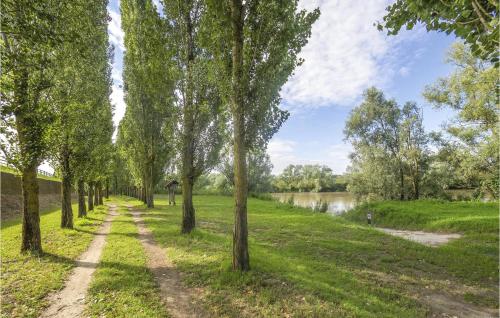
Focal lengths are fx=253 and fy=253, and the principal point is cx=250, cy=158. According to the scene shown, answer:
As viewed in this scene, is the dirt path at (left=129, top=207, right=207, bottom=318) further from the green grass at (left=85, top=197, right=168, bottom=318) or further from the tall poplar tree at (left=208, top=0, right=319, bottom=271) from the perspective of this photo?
the tall poplar tree at (left=208, top=0, right=319, bottom=271)

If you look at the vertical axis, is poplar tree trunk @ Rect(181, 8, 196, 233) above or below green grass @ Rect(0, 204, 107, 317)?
above

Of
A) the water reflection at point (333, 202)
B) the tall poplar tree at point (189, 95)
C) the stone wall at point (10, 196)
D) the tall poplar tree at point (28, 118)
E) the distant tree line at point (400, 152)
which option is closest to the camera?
the tall poplar tree at point (28, 118)

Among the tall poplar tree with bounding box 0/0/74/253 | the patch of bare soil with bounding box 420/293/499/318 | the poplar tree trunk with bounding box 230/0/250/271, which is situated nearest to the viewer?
the patch of bare soil with bounding box 420/293/499/318

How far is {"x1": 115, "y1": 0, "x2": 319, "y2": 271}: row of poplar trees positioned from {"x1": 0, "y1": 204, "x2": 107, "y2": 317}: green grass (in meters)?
4.81

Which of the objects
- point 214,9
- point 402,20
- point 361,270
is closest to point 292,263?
point 361,270

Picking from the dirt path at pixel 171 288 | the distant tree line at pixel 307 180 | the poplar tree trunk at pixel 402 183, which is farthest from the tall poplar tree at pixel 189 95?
the distant tree line at pixel 307 180

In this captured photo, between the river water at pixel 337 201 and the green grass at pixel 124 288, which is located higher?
the green grass at pixel 124 288

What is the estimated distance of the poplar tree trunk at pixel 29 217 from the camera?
378 inches

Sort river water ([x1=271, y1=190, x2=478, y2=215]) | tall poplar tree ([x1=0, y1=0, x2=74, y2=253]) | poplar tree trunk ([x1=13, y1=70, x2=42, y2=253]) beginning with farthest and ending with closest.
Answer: river water ([x1=271, y1=190, x2=478, y2=215]), poplar tree trunk ([x1=13, y1=70, x2=42, y2=253]), tall poplar tree ([x1=0, y1=0, x2=74, y2=253])

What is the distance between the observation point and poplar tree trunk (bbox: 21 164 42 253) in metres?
9.59

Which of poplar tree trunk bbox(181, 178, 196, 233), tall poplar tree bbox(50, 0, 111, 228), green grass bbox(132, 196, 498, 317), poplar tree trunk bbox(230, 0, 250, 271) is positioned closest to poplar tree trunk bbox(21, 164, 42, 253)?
tall poplar tree bbox(50, 0, 111, 228)

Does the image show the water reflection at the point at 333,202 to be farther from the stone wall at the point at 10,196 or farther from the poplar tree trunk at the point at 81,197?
the stone wall at the point at 10,196

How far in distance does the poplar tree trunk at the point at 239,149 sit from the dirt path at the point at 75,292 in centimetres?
391

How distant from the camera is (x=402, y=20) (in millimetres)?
4785
